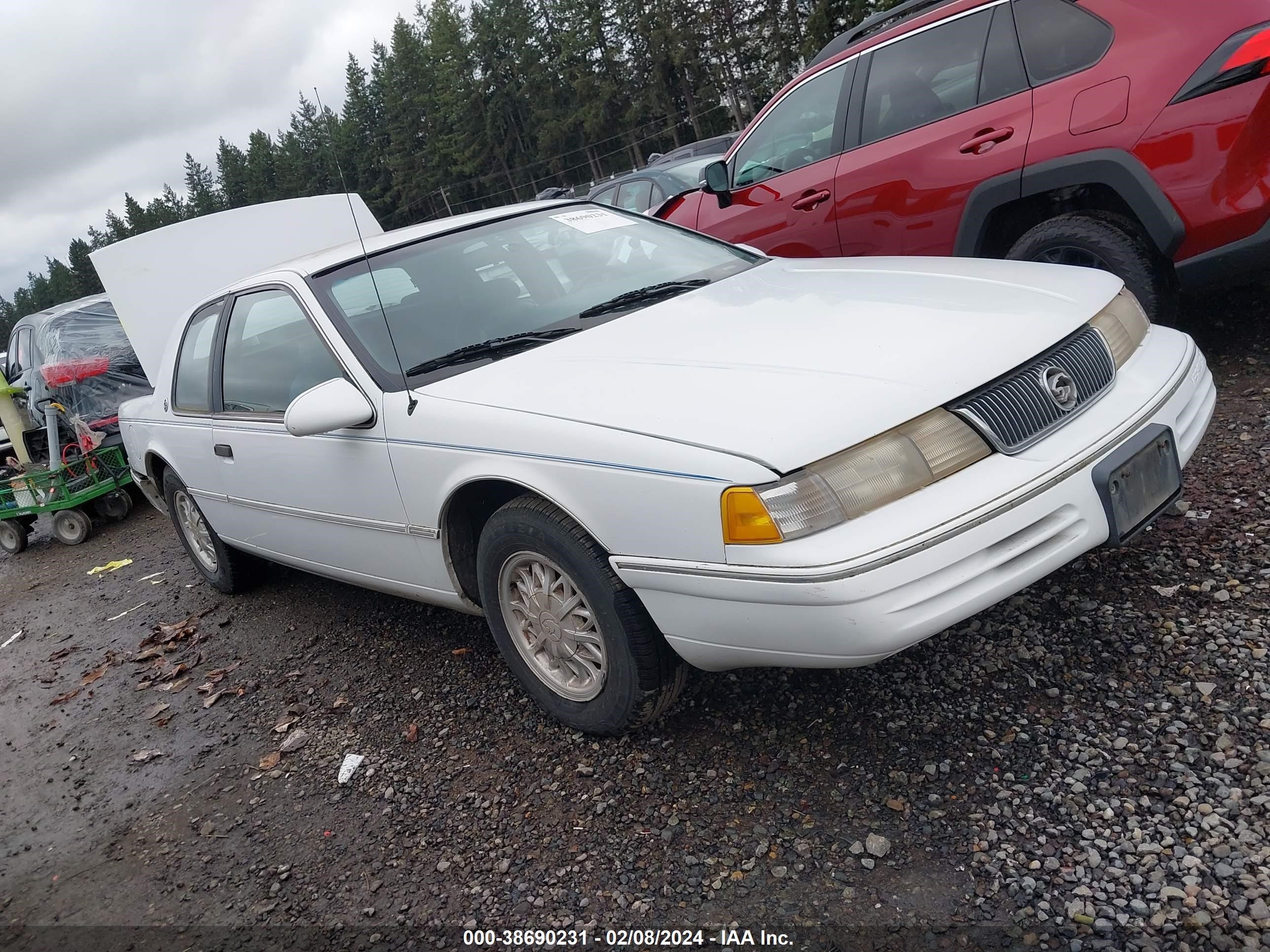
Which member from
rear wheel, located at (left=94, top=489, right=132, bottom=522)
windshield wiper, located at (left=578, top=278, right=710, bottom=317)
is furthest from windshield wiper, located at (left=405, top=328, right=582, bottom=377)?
rear wheel, located at (left=94, top=489, right=132, bottom=522)

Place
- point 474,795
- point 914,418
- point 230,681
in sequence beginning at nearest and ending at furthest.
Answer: point 914,418, point 474,795, point 230,681

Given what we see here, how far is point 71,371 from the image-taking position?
28.8ft

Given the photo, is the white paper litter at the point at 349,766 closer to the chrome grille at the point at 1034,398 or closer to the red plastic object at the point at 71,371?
the chrome grille at the point at 1034,398

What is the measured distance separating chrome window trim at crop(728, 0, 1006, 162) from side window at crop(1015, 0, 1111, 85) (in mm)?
166

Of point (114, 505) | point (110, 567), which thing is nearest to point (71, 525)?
point (114, 505)

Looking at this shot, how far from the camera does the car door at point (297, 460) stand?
3.27 meters

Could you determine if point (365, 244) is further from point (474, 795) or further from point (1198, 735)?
point (1198, 735)

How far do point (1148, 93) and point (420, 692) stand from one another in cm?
370

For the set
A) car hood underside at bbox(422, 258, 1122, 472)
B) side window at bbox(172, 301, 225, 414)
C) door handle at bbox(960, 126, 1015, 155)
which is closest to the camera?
car hood underside at bbox(422, 258, 1122, 472)

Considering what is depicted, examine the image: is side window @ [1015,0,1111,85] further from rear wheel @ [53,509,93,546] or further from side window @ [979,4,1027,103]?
rear wheel @ [53,509,93,546]

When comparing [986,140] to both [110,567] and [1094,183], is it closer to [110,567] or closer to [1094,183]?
[1094,183]

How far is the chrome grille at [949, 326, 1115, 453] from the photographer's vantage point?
7.75 feet

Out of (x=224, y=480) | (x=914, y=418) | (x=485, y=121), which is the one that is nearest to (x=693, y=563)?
(x=914, y=418)

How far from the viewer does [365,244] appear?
393 centimetres
